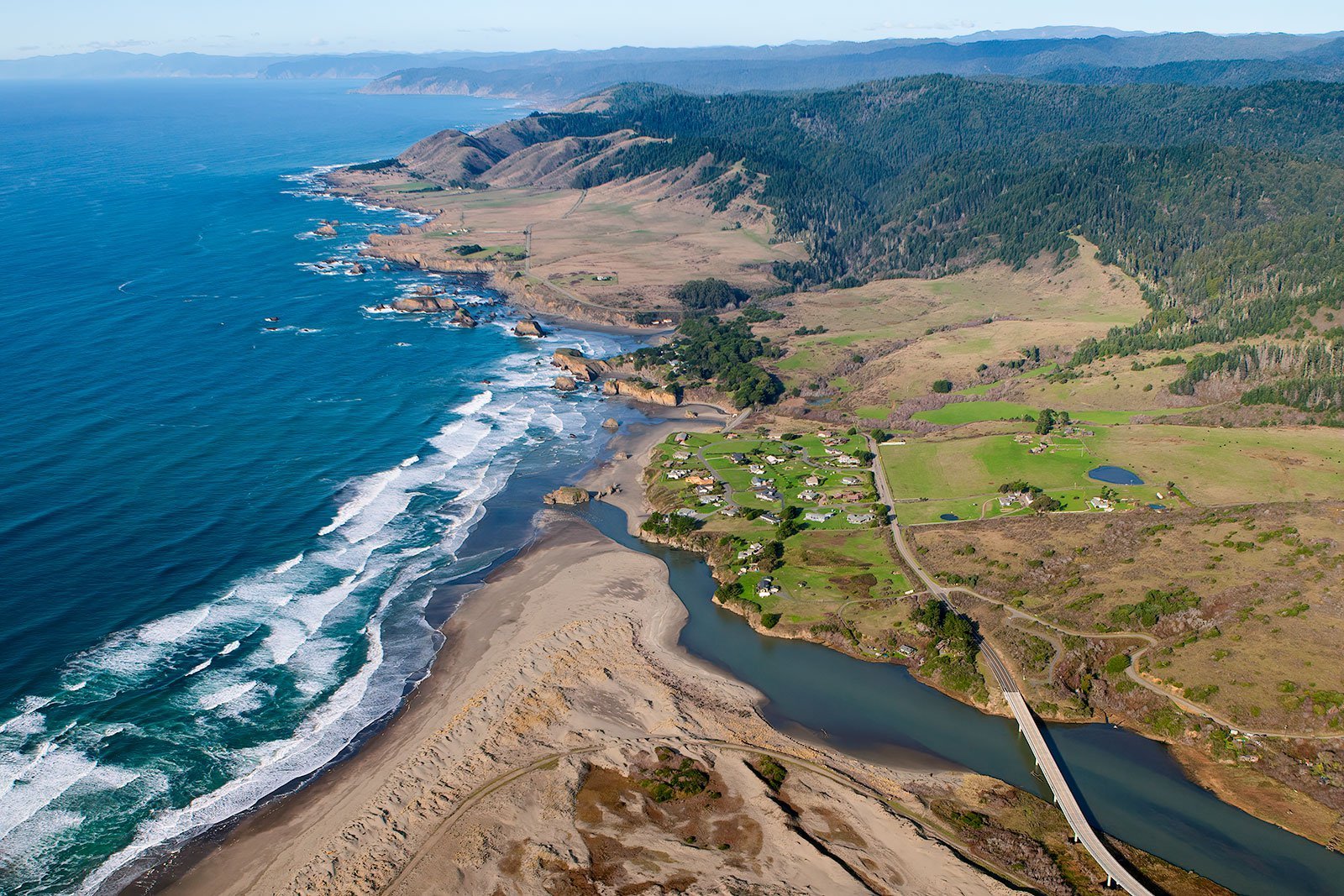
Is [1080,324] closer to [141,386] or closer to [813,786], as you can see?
[813,786]

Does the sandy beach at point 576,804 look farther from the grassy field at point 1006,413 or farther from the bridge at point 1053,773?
the grassy field at point 1006,413

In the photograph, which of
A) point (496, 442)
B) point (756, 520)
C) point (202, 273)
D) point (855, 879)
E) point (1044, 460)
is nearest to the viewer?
point (855, 879)

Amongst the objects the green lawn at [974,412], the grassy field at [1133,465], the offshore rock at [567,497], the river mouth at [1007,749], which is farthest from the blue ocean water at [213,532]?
the green lawn at [974,412]

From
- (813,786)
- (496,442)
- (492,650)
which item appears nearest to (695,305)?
(496,442)

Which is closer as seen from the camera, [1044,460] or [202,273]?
[1044,460]

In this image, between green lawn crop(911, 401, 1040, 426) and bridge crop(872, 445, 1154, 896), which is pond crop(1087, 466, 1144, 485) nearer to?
green lawn crop(911, 401, 1040, 426)

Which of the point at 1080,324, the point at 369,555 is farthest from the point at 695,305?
the point at 369,555

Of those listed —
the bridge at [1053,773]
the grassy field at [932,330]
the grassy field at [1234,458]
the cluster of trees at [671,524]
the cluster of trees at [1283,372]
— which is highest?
the cluster of trees at [1283,372]

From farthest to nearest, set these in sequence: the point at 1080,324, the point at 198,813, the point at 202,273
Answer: the point at 202,273
the point at 1080,324
the point at 198,813
